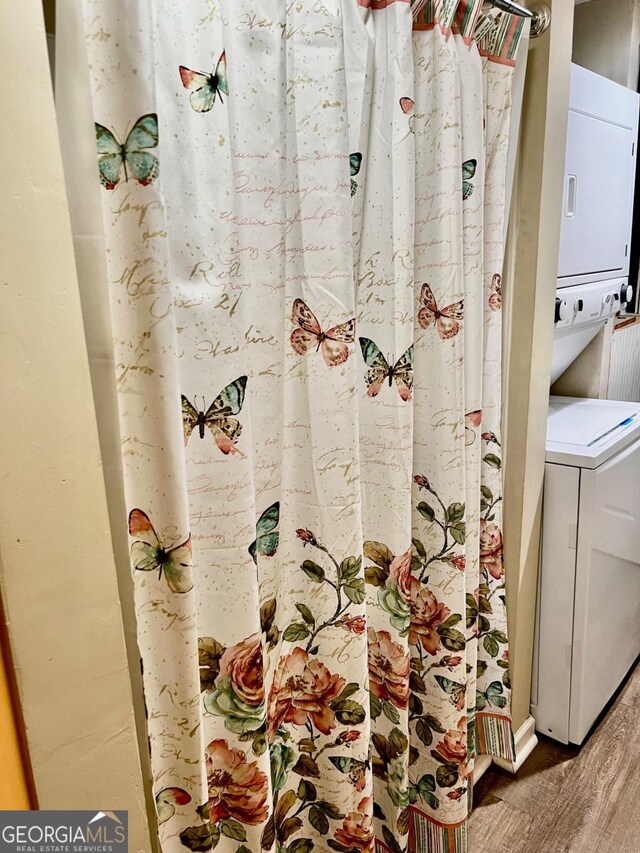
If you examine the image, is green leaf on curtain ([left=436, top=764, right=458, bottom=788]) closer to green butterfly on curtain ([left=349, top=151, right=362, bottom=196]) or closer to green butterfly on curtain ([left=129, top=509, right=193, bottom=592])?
green butterfly on curtain ([left=129, top=509, right=193, bottom=592])

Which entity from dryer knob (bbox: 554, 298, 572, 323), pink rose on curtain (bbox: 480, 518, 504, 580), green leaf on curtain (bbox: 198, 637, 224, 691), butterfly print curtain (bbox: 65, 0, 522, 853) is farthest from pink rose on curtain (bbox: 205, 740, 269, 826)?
dryer knob (bbox: 554, 298, 572, 323)

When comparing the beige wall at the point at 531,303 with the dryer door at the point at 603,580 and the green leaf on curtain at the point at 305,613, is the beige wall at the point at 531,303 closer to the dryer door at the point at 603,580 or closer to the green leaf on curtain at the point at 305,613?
the dryer door at the point at 603,580

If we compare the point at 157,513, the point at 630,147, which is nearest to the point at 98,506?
the point at 157,513

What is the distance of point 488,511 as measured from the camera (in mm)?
1650

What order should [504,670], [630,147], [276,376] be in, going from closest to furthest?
1. [276,376]
2. [504,670]
3. [630,147]

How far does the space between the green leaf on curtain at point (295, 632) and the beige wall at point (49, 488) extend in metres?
0.44

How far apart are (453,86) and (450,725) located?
1.36 meters

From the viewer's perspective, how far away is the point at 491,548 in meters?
1.68

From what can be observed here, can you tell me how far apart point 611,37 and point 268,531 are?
7.70 ft

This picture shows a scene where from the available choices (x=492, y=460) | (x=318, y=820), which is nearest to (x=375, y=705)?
(x=318, y=820)

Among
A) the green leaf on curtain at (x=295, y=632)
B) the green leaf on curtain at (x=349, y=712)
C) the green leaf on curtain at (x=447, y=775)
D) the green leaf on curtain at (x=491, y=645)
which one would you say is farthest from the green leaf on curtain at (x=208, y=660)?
the green leaf on curtain at (x=491, y=645)

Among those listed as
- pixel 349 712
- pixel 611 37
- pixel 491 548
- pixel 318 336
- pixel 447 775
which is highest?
pixel 611 37

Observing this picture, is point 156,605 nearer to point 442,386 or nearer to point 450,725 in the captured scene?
point 442,386

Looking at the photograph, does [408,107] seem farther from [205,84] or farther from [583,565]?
[583,565]
